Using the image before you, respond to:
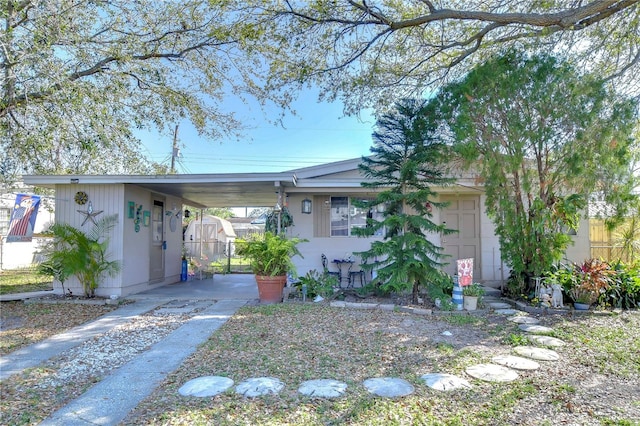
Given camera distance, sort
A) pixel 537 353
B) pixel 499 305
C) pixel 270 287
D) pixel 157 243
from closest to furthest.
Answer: pixel 537 353 → pixel 499 305 → pixel 270 287 → pixel 157 243

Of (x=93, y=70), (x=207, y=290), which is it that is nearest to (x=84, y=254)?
(x=207, y=290)

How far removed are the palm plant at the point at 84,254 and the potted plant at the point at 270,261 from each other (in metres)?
2.75

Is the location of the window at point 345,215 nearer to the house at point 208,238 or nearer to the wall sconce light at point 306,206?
the wall sconce light at point 306,206

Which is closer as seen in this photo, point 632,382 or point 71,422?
point 71,422

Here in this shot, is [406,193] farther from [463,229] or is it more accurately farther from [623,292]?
[623,292]

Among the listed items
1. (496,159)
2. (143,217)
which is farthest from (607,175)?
(143,217)

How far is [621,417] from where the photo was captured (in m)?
2.93

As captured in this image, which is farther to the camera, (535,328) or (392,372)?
(535,328)

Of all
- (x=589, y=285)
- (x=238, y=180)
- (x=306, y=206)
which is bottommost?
(x=589, y=285)

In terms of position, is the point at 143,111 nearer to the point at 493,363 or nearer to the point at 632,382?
the point at 493,363

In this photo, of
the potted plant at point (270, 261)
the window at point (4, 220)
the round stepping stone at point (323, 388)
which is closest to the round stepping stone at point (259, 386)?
the round stepping stone at point (323, 388)

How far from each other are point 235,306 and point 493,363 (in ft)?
14.9

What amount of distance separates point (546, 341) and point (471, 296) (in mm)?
1830

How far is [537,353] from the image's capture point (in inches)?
175
